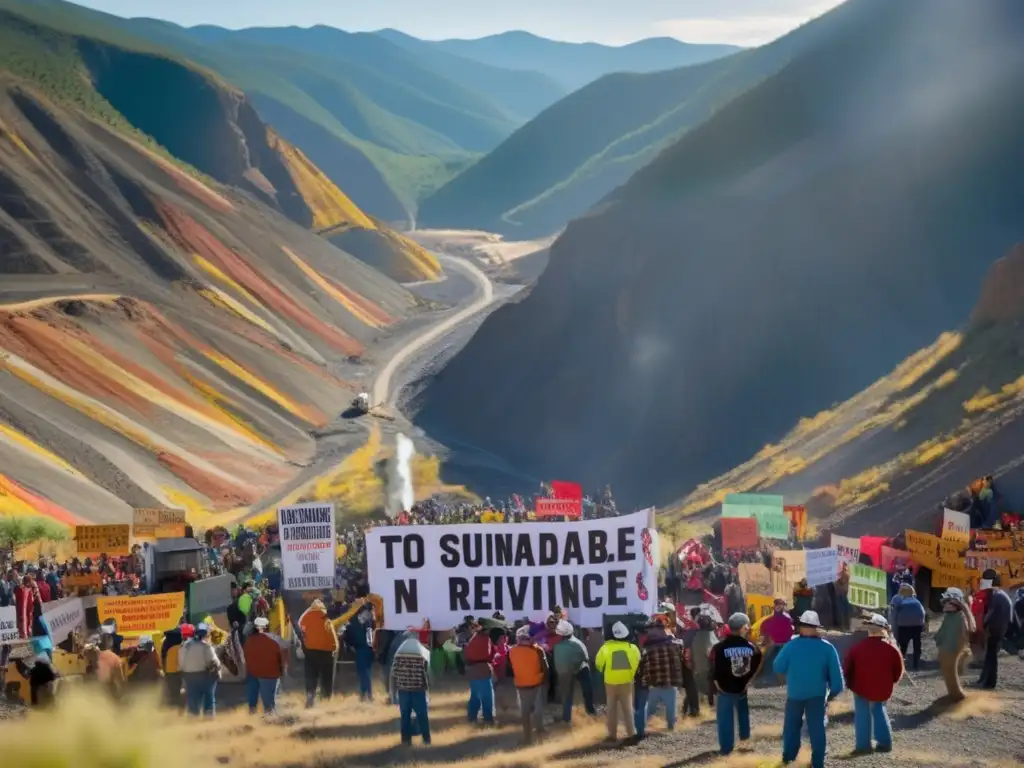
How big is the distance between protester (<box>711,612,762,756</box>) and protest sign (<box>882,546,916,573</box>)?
31.1 ft

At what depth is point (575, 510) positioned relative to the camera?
27.9m

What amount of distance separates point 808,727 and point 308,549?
31.4ft

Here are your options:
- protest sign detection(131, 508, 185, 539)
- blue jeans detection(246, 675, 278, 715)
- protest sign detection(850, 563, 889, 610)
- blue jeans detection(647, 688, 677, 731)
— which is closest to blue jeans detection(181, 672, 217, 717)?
blue jeans detection(246, 675, 278, 715)

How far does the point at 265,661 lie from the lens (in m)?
15.3

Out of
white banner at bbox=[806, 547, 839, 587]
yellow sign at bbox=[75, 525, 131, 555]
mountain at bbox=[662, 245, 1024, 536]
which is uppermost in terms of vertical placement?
mountain at bbox=[662, 245, 1024, 536]

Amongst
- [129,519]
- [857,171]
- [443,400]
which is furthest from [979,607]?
[443,400]

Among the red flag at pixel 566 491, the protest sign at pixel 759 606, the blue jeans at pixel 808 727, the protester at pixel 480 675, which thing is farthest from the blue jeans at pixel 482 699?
the red flag at pixel 566 491

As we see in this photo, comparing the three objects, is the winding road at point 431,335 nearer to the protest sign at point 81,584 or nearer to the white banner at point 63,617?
the protest sign at point 81,584

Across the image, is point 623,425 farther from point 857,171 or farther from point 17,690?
point 17,690

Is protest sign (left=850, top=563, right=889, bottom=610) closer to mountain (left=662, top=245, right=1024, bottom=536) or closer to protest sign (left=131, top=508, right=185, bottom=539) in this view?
mountain (left=662, top=245, right=1024, bottom=536)

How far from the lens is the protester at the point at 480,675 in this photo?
47.9 feet

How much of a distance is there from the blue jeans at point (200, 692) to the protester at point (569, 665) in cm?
389

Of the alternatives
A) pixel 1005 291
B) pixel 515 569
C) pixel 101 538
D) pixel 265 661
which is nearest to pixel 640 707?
pixel 515 569

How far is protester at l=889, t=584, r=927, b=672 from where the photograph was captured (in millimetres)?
16688
